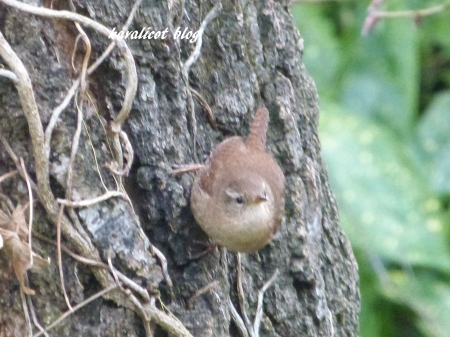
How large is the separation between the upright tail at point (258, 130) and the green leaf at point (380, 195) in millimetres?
1152

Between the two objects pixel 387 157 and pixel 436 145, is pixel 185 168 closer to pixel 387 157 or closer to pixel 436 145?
pixel 387 157

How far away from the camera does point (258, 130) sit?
2.17m

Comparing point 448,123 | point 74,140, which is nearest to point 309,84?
point 74,140

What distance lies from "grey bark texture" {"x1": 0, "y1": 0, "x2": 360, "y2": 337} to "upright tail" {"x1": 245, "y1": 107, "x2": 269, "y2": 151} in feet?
0.14

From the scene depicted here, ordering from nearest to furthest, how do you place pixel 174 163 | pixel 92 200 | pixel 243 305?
pixel 92 200 → pixel 174 163 → pixel 243 305

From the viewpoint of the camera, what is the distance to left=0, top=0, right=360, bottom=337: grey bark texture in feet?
5.58

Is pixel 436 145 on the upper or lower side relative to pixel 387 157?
upper

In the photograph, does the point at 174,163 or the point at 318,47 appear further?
the point at 318,47

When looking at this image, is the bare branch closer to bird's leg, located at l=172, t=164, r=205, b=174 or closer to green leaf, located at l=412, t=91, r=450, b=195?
bird's leg, located at l=172, t=164, r=205, b=174

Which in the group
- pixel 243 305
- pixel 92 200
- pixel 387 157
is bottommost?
pixel 243 305

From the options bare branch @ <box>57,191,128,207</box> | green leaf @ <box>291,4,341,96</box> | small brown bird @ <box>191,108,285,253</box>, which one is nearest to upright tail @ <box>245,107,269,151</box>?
small brown bird @ <box>191,108,285,253</box>

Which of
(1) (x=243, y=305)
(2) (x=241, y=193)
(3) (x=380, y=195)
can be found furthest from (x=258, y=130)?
(3) (x=380, y=195)

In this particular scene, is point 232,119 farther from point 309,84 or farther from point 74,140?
point 74,140

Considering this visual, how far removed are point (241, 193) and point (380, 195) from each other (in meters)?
1.29
